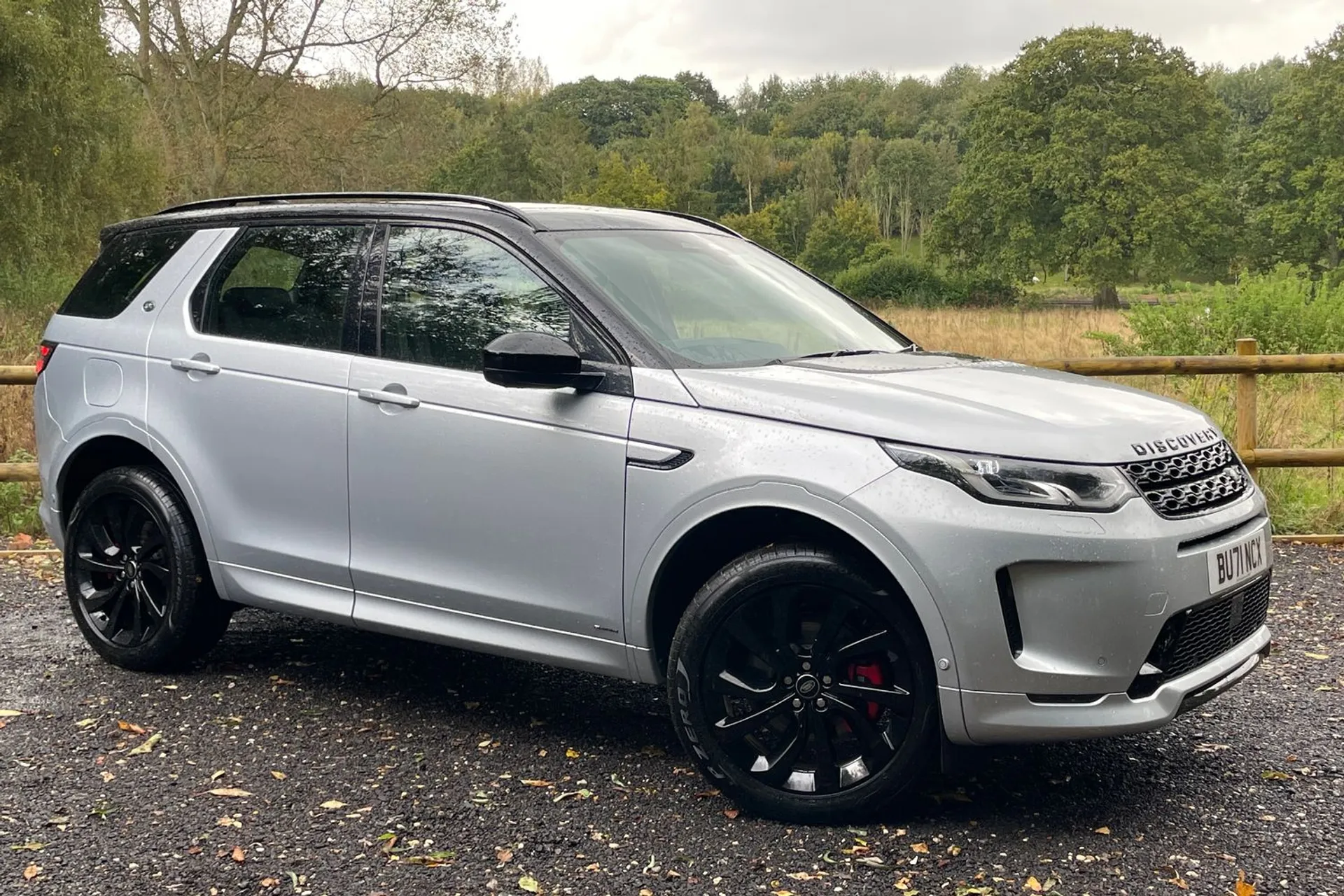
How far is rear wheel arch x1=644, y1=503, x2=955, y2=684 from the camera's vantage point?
3432mm

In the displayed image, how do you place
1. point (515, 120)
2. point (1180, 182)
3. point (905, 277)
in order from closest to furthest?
point (1180, 182) < point (515, 120) < point (905, 277)

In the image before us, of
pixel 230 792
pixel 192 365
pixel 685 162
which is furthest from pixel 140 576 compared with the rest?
pixel 685 162

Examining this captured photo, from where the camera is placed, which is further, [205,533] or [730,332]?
[205,533]

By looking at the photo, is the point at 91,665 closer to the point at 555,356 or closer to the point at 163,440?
the point at 163,440

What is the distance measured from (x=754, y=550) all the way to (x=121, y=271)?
311 centimetres

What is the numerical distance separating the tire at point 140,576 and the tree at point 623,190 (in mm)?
61160

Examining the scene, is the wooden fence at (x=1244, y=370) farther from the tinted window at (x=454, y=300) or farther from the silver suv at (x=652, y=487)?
the tinted window at (x=454, y=300)

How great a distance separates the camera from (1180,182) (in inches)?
2162

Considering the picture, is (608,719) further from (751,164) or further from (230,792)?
(751,164)

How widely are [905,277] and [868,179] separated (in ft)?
75.0

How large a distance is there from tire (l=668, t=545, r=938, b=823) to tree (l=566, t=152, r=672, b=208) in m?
62.8

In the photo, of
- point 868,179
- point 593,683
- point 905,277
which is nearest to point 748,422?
point 593,683

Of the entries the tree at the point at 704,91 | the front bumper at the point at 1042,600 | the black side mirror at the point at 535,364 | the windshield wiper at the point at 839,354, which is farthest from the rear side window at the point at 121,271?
the tree at the point at 704,91

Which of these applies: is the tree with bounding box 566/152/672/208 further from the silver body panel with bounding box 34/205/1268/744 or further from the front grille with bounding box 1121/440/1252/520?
the front grille with bounding box 1121/440/1252/520
